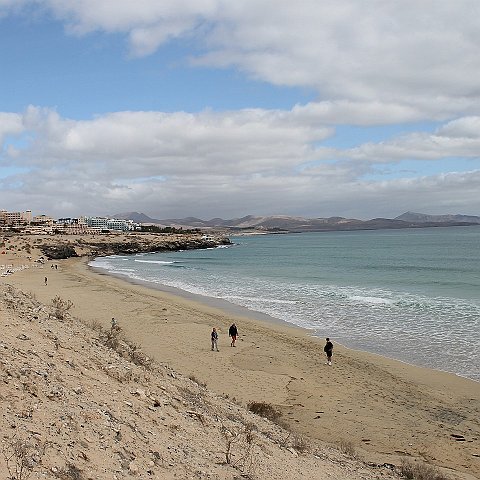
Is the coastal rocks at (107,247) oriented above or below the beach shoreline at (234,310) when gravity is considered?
above

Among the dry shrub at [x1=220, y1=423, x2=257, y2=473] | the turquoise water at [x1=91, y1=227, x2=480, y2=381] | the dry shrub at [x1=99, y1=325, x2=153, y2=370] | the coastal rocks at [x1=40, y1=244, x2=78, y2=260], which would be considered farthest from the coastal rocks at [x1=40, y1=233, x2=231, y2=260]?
the dry shrub at [x1=220, y1=423, x2=257, y2=473]

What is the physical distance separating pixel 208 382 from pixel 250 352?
4.40 metres

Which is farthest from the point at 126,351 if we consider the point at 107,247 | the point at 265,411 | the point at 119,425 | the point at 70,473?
the point at 107,247

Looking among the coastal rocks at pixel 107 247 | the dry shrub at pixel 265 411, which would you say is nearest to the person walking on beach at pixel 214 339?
the dry shrub at pixel 265 411

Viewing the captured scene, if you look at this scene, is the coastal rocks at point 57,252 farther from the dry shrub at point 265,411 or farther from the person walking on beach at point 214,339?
the dry shrub at point 265,411

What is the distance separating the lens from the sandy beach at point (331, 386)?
428 inches

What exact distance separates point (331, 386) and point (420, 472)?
6095 millimetres

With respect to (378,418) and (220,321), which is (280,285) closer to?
(220,321)

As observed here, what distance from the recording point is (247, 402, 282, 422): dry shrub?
11523mm

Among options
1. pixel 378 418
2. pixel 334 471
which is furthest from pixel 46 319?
pixel 378 418

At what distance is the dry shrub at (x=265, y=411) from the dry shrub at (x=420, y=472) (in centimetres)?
322

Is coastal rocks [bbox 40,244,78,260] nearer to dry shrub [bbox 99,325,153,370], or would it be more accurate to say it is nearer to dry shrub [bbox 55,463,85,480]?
dry shrub [bbox 99,325,153,370]

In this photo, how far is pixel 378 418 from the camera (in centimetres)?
1237

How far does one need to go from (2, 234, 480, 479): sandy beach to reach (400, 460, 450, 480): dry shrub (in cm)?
55
